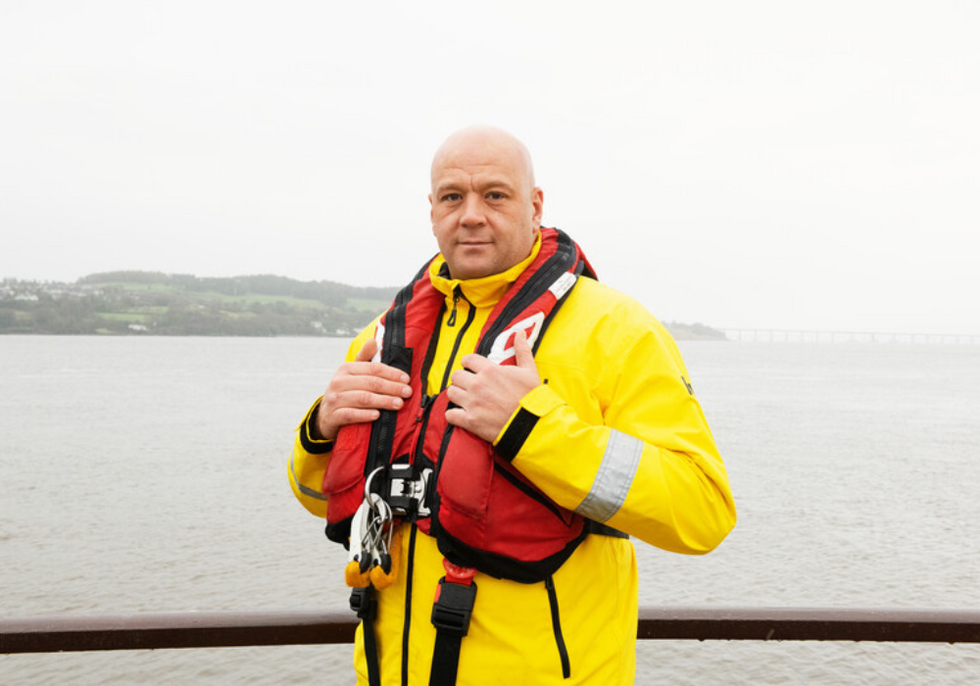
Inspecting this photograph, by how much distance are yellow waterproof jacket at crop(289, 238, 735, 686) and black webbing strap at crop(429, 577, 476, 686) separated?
0.03 metres

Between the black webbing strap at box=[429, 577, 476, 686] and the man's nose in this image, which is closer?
the black webbing strap at box=[429, 577, 476, 686]

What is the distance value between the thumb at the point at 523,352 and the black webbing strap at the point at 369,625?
74cm

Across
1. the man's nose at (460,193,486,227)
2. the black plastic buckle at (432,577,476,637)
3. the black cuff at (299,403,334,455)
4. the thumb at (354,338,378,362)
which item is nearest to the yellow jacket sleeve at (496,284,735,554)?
the black plastic buckle at (432,577,476,637)

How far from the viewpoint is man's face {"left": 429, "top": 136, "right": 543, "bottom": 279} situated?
2.13 metres

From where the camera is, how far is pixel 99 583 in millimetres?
12922

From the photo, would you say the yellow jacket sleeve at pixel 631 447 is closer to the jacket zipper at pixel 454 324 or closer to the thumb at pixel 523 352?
the thumb at pixel 523 352

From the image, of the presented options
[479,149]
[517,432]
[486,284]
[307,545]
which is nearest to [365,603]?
[517,432]

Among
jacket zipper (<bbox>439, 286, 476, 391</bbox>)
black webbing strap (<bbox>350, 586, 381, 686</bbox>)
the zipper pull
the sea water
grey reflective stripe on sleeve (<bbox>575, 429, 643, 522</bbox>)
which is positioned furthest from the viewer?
the sea water

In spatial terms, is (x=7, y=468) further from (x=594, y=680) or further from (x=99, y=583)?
(x=594, y=680)

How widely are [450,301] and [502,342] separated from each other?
1.07 feet

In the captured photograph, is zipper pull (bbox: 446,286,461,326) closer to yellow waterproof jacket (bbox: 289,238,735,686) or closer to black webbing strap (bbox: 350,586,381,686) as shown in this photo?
yellow waterproof jacket (bbox: 289,238,735,686)

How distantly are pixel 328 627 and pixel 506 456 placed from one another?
1241mm

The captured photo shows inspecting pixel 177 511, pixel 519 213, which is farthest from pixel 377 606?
pixel 177 511

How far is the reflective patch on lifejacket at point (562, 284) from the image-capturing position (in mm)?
2027
